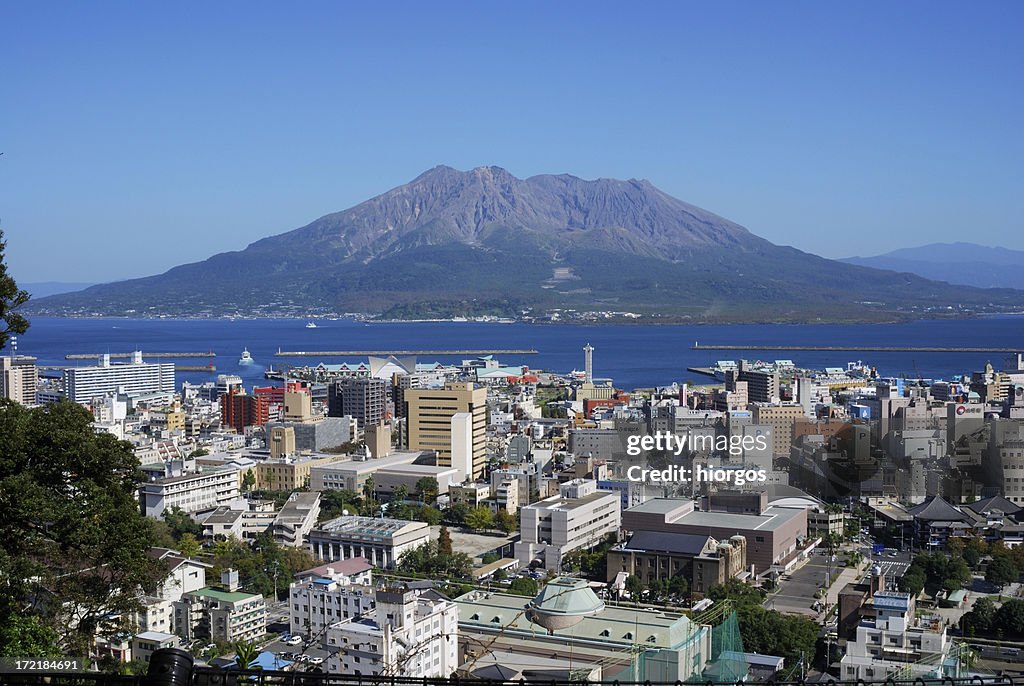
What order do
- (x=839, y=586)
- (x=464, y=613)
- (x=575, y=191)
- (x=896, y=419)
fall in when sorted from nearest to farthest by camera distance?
1. (x=464, y=613)
2. (x=839, y=586)
3. (x=896, y=419)
4. (x=575, y=191)

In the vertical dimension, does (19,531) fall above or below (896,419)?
above

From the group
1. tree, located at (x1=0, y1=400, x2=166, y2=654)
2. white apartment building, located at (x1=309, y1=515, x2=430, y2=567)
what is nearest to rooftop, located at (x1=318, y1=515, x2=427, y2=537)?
white apartment building, located at (x1=309, y1=515, x2=430, y2=567)

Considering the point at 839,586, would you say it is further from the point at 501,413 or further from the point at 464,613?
the point at 501,413

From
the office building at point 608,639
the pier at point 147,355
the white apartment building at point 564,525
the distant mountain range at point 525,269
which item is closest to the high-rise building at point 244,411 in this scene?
the white apartment building at point 564,525

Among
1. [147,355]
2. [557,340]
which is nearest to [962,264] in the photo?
[557,340]

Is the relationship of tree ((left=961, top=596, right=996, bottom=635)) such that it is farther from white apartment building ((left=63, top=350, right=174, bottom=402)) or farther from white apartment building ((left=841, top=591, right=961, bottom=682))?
white apartment building ((left=63, top=350, right=174, bottom=402))

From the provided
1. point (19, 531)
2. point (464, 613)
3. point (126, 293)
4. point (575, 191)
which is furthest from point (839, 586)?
point (575, 191)
